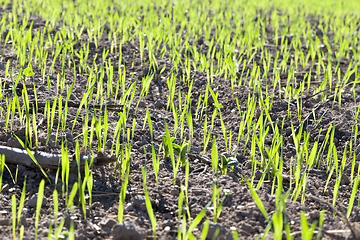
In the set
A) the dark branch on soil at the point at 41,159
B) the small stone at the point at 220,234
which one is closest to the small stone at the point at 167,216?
the small stone at the point at 220,234

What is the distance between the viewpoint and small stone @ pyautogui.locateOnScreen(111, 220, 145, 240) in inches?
51.3

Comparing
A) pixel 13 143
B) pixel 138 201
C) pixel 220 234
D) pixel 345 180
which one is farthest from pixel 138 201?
pixel 345 180

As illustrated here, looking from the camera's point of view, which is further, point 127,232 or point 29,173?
point 29,173

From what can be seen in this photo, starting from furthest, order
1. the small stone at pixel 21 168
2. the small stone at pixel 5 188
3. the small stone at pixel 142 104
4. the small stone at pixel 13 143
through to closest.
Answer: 1. the small stone at pixel 142 104
2. the small stone at pixel 13 143
3. the small stone at pixel 21 168
4. the small stone at pixel 5 188

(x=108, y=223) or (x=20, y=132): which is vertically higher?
(x=20, y=132)

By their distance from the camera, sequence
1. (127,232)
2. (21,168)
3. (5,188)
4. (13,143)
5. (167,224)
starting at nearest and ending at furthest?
(127,232) < (167,224) < (5,188) < (21,168) < (13,143)

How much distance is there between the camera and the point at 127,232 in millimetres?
Result: 1302

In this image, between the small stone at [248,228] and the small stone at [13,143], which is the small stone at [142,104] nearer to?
the small stone at [13,143]

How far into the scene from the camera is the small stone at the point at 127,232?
130cm

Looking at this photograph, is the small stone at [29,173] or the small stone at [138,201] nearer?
the small stone at [138,201]

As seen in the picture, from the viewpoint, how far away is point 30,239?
1.29 metres

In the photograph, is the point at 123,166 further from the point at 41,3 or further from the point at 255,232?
the point at 41,3

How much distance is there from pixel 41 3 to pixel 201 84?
9.94 ft

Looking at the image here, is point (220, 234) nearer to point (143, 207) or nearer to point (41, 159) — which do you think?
point (143, 207)
